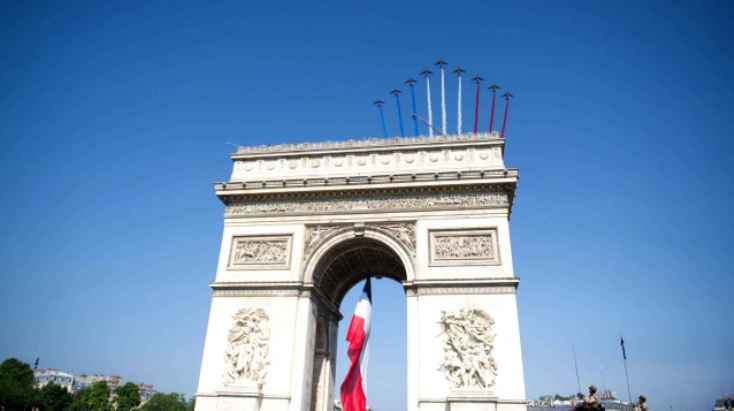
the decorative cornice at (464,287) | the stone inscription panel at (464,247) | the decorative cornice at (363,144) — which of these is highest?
the decorative cornice at (363,144)

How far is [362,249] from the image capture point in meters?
18.0

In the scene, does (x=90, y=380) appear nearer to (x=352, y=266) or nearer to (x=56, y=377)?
(x=56, y=377)

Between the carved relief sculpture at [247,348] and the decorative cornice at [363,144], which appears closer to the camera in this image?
the carved relief sculpture at [247,348]

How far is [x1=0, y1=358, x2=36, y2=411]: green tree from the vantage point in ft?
148

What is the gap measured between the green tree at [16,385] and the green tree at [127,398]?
10194 millimetres

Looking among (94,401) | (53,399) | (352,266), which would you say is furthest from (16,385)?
(352,266)

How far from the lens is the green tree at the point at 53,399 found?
166 feet

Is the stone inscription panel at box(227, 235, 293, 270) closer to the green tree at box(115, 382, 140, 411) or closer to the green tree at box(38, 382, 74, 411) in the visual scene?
the green tree at box(38, 382, 74, 411)

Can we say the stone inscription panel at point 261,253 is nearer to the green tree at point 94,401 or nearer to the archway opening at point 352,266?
the archway opening at point 352,266

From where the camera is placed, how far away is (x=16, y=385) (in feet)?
158

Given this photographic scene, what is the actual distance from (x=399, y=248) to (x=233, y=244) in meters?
6.26

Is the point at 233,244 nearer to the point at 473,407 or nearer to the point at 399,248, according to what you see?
the point at 399,248

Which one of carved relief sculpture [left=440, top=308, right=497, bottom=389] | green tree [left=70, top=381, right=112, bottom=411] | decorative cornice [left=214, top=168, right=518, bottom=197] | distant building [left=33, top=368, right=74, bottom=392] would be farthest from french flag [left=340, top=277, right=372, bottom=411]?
distant building [left=33, top=368, right=74, bottom=392]

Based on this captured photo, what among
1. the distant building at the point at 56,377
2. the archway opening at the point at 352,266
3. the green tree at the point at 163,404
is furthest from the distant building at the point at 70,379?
the archway opening at the point at 352,266
